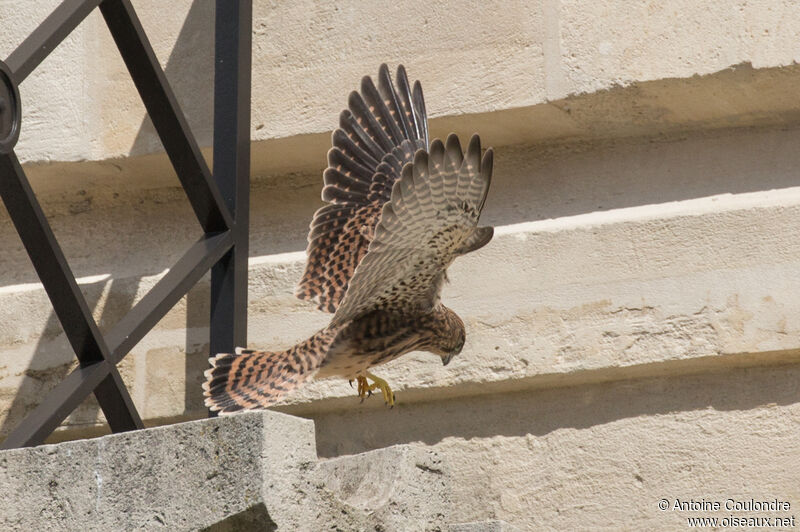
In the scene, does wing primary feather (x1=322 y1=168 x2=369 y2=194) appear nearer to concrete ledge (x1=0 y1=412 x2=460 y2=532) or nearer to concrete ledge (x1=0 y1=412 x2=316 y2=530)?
concrete ledge (x1=0 y1=412 x2=460 y2=532)

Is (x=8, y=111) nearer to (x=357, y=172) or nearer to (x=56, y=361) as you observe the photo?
(x=357, y=172)

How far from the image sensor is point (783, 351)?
145 inches

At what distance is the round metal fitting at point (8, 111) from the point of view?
9.91 ft

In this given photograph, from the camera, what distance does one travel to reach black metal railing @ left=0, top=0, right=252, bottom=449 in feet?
10.4

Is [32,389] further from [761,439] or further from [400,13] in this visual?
[761,439]

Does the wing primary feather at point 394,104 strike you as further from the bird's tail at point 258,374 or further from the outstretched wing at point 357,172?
the bird's tail at point 258,374

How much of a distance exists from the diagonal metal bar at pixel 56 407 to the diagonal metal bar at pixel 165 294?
0.27 ft

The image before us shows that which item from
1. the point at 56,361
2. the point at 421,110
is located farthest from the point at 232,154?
the point at 56,361

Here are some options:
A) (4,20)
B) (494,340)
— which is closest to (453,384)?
(494,340)

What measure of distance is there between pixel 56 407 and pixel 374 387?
1.01m

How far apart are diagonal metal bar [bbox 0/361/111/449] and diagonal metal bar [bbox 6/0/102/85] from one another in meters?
0.82

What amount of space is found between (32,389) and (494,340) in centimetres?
160

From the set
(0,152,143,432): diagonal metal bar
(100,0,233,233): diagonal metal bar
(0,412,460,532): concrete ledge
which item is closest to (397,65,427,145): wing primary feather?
(100,0,233,233): diagonal metal bar

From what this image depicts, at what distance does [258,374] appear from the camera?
3398mm
